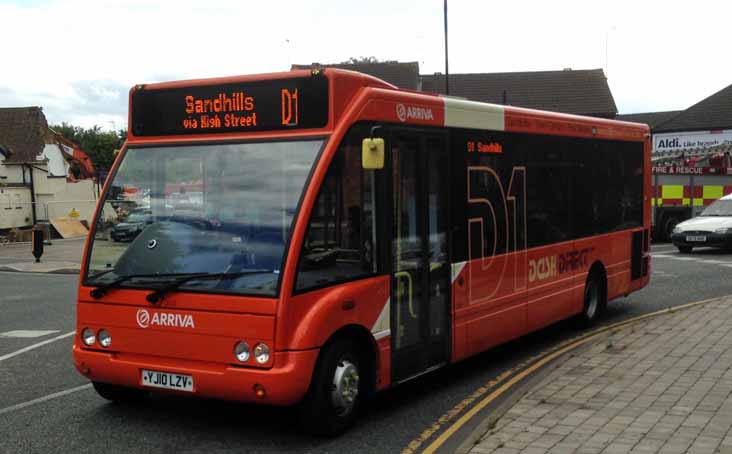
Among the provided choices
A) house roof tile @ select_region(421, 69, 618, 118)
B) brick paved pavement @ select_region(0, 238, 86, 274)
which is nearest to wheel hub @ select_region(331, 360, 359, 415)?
brick paved pavement @ select_region(0, 238, 86, 274)

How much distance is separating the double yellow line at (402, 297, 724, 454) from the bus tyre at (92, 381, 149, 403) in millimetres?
2534

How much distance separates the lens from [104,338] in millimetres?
6625

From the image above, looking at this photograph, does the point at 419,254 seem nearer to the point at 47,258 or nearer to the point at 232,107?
the point at 232,107

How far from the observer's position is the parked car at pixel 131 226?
6.69 metres

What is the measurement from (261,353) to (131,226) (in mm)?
1637

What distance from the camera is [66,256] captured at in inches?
1059

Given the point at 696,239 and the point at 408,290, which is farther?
the point at 696,239

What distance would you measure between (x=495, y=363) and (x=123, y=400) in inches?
156

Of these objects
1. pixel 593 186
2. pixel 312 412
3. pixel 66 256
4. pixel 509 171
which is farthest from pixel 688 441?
pixel 66 256

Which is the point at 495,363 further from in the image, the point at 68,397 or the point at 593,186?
the point at 68,397

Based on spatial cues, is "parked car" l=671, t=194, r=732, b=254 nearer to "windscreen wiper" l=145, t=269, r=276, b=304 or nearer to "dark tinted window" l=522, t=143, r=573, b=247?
"dark tinted window" l=522, t=143, r=573, b=247

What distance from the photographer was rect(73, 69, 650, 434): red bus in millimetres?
6055

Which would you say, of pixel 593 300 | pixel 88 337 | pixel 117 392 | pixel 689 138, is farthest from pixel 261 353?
pixel 689 138

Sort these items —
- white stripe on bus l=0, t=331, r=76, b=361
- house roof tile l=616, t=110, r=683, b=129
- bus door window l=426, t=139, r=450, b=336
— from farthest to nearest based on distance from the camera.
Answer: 1. house roof tile l=616, t=110, r=683, b=129
2. white stripe on bus l=0, t=331, r=76, b=361
3. bus door window l=426, t=139, r=450, b=336
